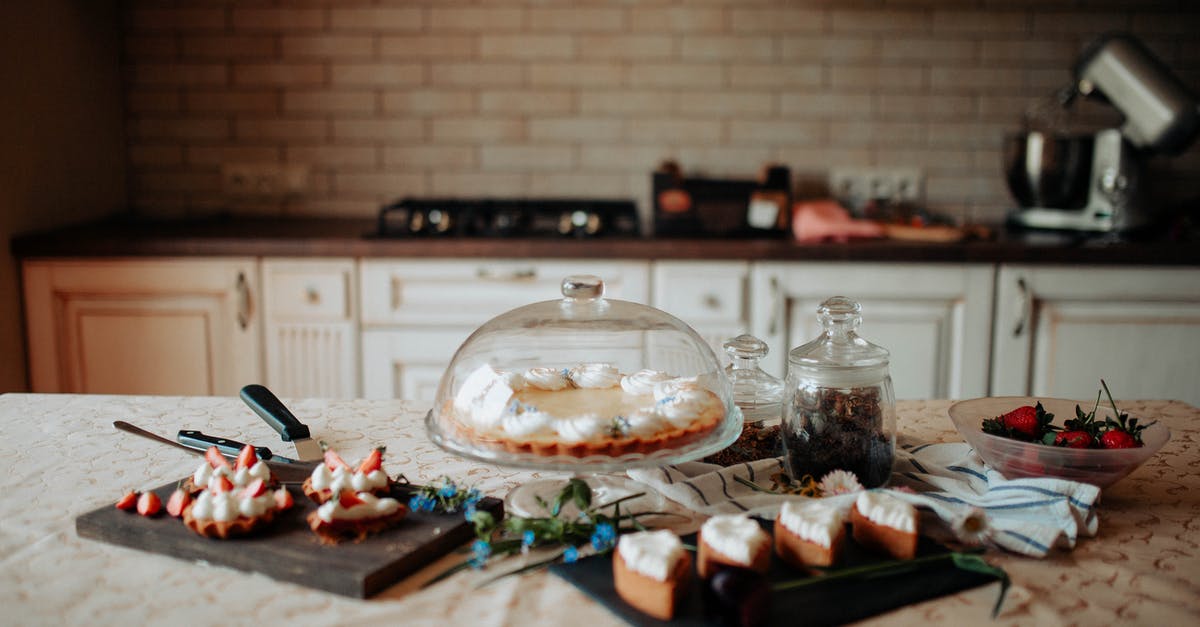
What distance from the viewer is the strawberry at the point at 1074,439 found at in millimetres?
1212

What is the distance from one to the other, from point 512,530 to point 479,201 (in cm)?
196

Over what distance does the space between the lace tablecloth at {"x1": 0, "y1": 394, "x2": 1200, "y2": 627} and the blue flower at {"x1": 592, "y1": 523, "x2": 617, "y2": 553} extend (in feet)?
0.20

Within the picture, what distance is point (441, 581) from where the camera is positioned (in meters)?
1.03

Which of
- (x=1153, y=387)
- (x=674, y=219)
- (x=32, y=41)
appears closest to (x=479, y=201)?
(x=674, y=219)

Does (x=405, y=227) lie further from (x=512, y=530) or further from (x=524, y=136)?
(x=512, y=530)

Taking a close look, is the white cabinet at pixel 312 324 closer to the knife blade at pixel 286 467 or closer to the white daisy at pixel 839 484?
the knife blade at pixel 286 467

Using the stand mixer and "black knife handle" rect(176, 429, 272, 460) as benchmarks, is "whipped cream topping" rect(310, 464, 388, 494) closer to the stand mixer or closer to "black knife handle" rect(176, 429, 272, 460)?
"black knife handle" rect(176, 429, 272, 460)

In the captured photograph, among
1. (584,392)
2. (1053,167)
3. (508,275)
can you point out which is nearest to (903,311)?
(1053,167)

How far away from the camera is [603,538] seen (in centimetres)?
106

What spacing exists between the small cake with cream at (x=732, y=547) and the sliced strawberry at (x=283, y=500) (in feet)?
1.48

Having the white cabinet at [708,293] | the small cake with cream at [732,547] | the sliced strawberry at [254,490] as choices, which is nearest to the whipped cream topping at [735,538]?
the small cake with cream at [732,547]

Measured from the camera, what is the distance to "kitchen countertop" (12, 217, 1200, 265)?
8.72 ft

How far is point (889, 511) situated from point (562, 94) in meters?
2.40

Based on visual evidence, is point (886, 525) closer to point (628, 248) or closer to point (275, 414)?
point (275, 414)
